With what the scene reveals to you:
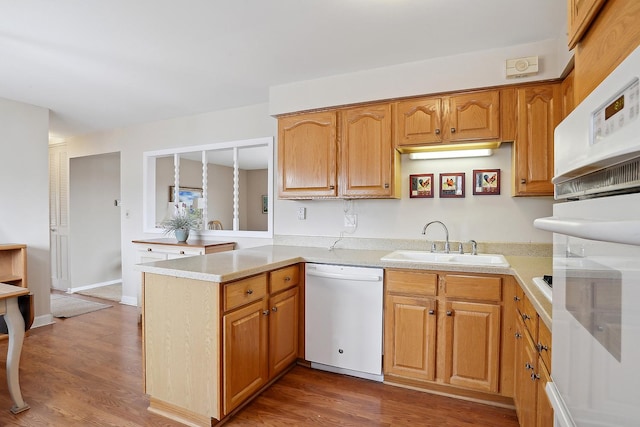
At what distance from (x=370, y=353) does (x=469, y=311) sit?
Result: 2.47 ft

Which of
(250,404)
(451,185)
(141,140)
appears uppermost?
(141,140)

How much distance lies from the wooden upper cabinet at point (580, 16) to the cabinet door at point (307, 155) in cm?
197

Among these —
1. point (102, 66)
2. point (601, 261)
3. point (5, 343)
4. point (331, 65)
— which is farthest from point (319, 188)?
point (5, 343)

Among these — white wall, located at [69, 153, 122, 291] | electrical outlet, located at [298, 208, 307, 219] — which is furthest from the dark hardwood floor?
white wall, located at [69, 153, 122, 291]

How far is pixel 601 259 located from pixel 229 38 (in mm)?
2403

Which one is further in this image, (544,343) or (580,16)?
(544,343)

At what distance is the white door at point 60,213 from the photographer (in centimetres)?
511

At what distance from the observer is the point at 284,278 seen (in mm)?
2428

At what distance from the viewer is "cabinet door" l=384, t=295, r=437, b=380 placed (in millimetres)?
2246

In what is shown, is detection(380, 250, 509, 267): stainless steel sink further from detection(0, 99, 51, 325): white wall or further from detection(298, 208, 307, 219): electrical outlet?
detection(0, 99, 51, 325): white wall

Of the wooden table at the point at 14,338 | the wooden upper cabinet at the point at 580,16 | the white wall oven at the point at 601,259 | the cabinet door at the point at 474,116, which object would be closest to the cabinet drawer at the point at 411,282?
the cabinet door at the point at 474,116

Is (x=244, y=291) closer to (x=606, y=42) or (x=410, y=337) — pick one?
(x=410, y=337)

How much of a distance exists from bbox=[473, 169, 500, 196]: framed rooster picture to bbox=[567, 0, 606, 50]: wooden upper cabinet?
1.81 m

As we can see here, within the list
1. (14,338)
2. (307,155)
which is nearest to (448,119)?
(307,155)
